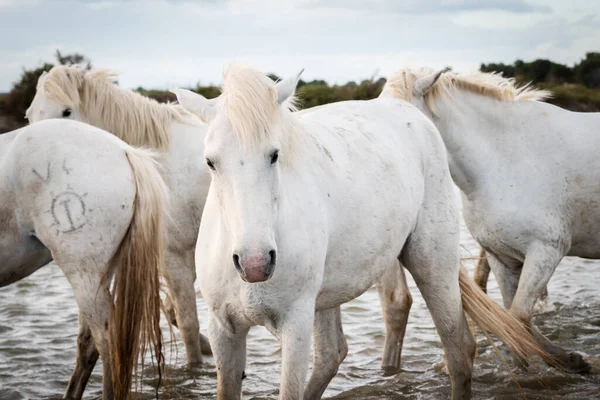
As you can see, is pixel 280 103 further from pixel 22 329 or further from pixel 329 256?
pixel 22 329

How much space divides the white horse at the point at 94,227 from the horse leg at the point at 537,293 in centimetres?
254

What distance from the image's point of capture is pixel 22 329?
6387 millimetres

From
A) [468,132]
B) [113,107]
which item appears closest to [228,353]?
[113,107]

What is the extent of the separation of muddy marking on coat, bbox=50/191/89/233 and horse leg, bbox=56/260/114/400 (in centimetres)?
21

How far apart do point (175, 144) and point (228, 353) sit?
2.58 metres

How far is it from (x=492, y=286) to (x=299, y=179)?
553 cm

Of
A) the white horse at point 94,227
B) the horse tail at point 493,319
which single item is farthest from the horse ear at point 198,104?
the horse tail at point 493,319

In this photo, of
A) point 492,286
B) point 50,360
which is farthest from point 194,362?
point 492,286

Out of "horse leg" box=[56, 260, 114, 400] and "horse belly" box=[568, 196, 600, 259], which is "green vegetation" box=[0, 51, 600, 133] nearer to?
"horse belly" box=[568, 196, 600, 259]

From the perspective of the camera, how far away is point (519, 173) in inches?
210

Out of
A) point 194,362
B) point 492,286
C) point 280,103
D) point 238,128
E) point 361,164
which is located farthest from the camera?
point 492,286

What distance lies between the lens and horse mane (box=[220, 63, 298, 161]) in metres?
2.82

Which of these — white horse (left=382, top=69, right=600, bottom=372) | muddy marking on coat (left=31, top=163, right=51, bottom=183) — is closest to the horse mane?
muddy marking on coat (left=31, top=163, right=51, bottom=183)

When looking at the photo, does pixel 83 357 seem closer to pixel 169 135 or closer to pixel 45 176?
pixel 45 176
